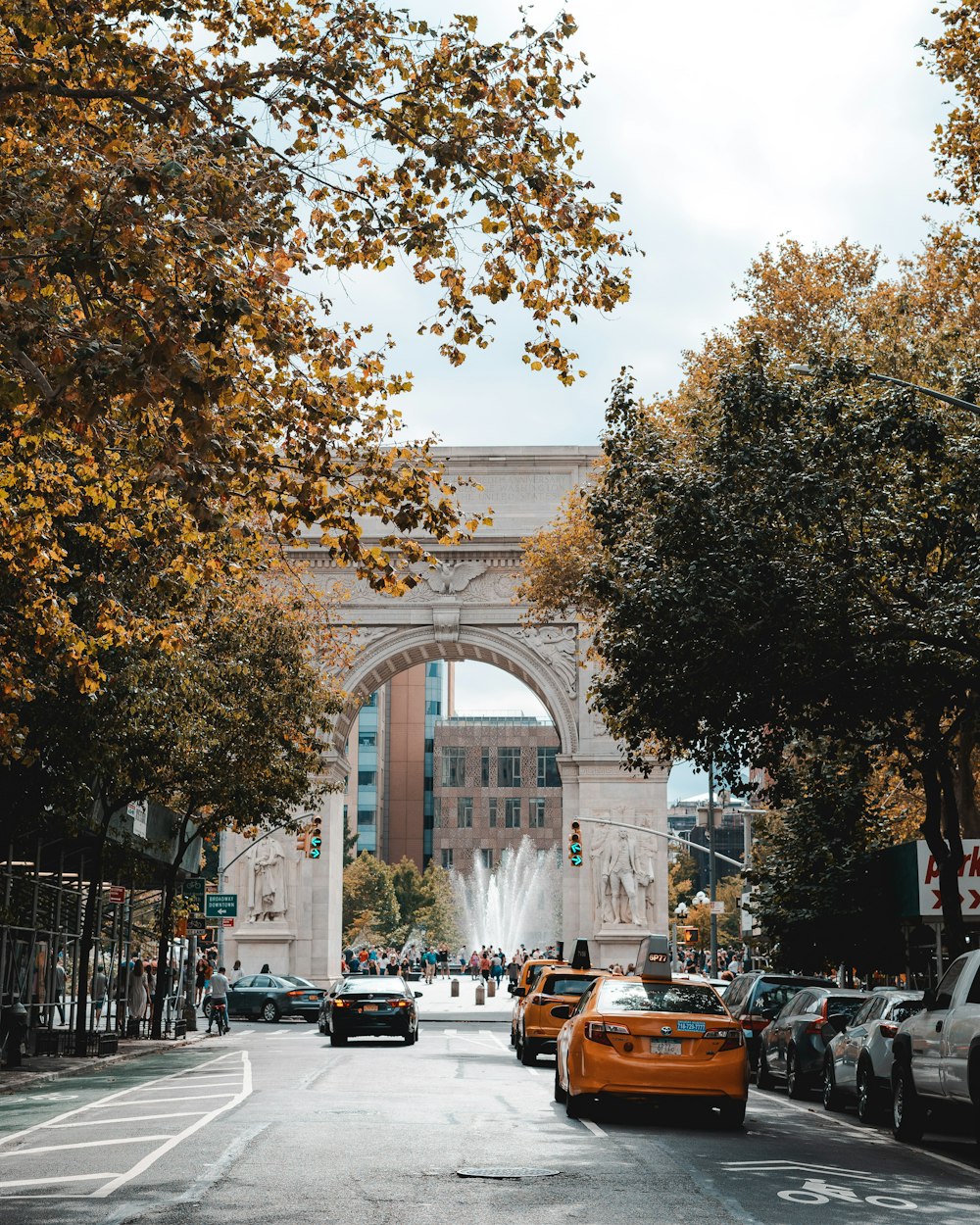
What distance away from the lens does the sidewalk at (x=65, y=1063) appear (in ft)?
72.6

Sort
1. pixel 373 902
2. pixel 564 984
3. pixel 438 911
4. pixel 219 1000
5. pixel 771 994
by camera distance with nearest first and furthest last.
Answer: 1. pixel 771 994
2. pixel 564 984
3. pixel 219 1000
4. pixel 373 902
5. pixel 438 911

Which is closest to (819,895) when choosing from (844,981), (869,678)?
(844,981)

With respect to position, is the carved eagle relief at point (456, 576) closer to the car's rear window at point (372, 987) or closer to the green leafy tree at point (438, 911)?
the car's rear window at point (372, 987)

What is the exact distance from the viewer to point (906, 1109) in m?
15.5

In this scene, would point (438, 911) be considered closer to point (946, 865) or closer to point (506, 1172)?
point (946, 865)

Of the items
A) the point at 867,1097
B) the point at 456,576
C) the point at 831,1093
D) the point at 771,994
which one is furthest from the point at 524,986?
the point at 456,576

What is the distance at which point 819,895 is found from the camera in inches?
1235

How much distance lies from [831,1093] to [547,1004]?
8.15 metres

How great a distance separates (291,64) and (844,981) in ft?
91.6

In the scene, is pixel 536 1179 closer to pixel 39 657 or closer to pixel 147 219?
pixel 147 219

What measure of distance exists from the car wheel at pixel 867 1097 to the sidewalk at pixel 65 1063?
9.69 metres

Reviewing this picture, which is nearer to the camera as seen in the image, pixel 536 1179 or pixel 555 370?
pixel 536 1179

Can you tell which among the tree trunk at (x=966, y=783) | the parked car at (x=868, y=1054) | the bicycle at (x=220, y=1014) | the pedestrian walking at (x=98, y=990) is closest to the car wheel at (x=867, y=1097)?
the parked car at (x=868, y=1054)

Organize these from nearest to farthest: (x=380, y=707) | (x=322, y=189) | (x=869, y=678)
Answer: (x=322, y=189) < (x=869, y=678) < (x=380, y=707)
